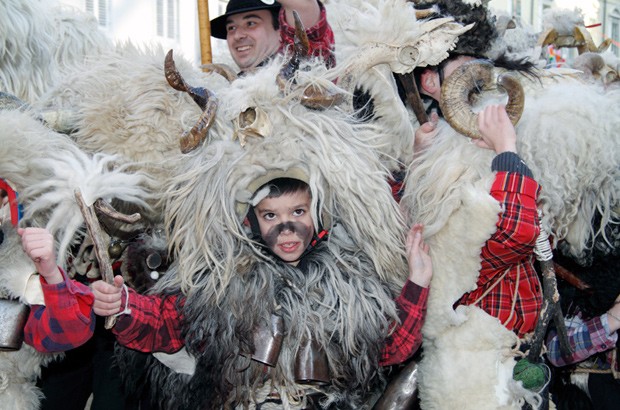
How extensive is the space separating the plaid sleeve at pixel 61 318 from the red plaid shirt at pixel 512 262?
1.38 metres

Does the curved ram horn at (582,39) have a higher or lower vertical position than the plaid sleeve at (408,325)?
higher

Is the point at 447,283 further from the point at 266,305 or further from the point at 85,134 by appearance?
the point at 85,134

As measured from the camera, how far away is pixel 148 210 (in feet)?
8.29

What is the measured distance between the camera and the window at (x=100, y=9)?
375 inches

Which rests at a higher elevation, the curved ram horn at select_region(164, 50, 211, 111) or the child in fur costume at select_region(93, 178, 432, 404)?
the curved ram horn at select_region(164, 50, 211, 111)

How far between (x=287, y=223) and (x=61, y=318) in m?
0.82

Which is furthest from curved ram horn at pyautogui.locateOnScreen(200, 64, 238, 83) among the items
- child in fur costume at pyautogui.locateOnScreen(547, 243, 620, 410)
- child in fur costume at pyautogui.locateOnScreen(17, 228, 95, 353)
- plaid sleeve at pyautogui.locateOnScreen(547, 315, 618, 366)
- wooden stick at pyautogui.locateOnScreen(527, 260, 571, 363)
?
plaid sleeve at pyautogui.locateOnScreen(547, 315, 618, 366)

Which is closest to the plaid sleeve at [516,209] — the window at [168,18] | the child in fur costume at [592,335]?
the child in fur costume at [592,335]

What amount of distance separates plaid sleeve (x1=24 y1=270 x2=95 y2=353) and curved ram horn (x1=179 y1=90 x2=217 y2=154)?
0.61m

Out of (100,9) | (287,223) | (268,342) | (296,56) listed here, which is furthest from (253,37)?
(100,9)

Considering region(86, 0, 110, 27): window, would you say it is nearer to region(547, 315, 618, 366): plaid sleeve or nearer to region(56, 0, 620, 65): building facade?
region(56, 0, 620, 65): building facade

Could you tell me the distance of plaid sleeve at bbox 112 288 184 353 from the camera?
91.0 inches

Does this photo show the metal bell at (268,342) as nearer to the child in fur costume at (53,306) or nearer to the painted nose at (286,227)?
the painted nose at (286,227)

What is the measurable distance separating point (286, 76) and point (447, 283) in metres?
0.97
